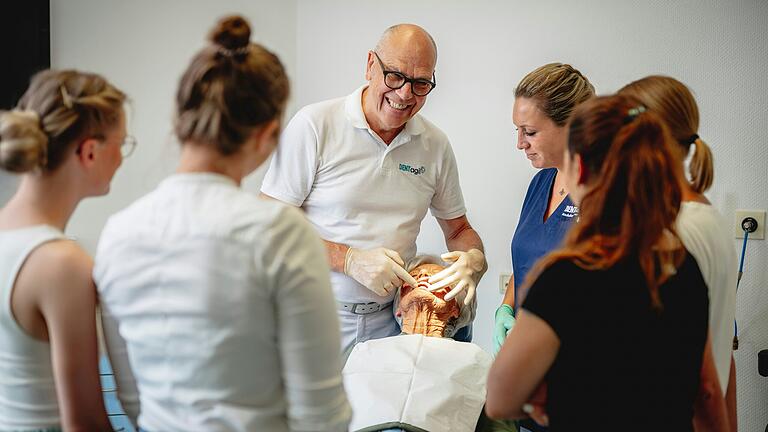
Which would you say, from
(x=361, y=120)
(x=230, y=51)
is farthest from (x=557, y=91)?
(x=230, y=51)

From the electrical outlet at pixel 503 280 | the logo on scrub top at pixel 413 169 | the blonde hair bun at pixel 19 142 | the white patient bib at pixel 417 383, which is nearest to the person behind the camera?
the blonde hair bun at pixel 19 142

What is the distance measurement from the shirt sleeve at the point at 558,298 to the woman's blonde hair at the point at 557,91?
0.97 meters

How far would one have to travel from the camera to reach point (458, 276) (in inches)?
79.7

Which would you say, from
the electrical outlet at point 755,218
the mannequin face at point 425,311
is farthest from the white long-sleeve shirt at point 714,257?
the electrical outlet at point 755,218

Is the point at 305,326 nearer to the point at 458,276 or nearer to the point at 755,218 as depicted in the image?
the point at 458,276

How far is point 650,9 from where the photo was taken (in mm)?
2668

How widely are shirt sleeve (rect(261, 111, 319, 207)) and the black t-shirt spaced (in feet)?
3.66

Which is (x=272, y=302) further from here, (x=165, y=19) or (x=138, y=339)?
(x=165, y=19)

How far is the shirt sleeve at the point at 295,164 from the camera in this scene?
207 centimetres

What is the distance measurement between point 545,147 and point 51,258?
1.28m

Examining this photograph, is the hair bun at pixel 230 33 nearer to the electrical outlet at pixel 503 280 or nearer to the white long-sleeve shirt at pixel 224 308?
the white long-sleeve shirt at pixel 224 308

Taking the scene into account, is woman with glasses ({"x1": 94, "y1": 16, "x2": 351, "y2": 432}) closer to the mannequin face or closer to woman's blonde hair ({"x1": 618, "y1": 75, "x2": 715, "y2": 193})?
woman's blonde hair ({"x1": 618, "y1": 75, "x2": 715, "y2": 193})

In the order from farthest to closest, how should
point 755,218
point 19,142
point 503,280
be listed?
point 503,280, point 755,218, point 19,142

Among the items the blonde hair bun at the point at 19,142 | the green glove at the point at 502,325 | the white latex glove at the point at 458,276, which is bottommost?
the green glove at the point at 502,325
